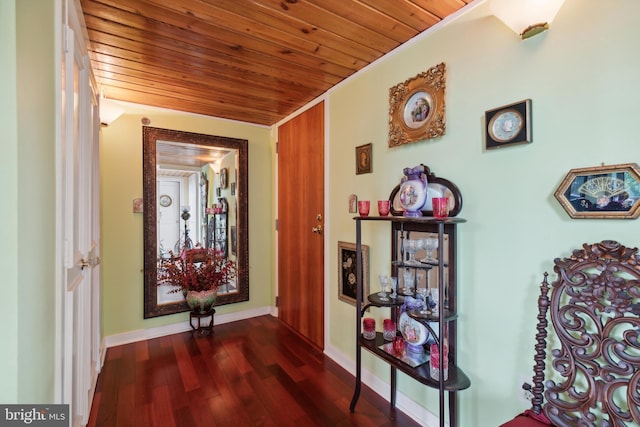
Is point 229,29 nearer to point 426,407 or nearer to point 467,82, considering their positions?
point 467,82

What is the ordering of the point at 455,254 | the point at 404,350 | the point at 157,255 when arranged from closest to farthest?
the point at 455,254
the point at 404,350
the point at 157,255

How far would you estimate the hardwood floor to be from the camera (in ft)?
5.75

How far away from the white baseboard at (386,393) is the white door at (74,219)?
166 centimetres

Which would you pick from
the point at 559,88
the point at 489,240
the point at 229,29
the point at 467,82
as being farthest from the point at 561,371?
the point at 229,29

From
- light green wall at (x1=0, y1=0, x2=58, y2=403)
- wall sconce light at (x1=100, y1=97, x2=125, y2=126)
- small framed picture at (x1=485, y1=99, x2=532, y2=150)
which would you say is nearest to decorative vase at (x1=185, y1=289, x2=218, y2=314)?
wall sconce light at (x1=100, y1=97, x2=125, y2=126)

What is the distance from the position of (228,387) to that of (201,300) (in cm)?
109

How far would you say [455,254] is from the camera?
1493 millimetres

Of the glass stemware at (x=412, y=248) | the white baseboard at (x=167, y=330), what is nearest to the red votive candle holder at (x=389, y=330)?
the glass stemware at (x=412, y=248)

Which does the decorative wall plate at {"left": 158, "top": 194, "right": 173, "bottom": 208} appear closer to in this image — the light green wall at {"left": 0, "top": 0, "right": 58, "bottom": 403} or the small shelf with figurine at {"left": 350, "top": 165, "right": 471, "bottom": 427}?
the light green wall at {"left": 0, "top": 0, "right": 58, "bottom": 403}

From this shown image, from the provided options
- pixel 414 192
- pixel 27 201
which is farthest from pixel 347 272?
pixel 27 201

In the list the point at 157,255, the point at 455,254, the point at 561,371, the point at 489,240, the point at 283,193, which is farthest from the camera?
the point at 283,193

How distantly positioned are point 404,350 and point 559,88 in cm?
145

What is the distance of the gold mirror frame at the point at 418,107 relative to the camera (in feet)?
5.26

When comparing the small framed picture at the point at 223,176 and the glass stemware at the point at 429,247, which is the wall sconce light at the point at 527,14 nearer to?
the glass stemware at the point at 429,247
